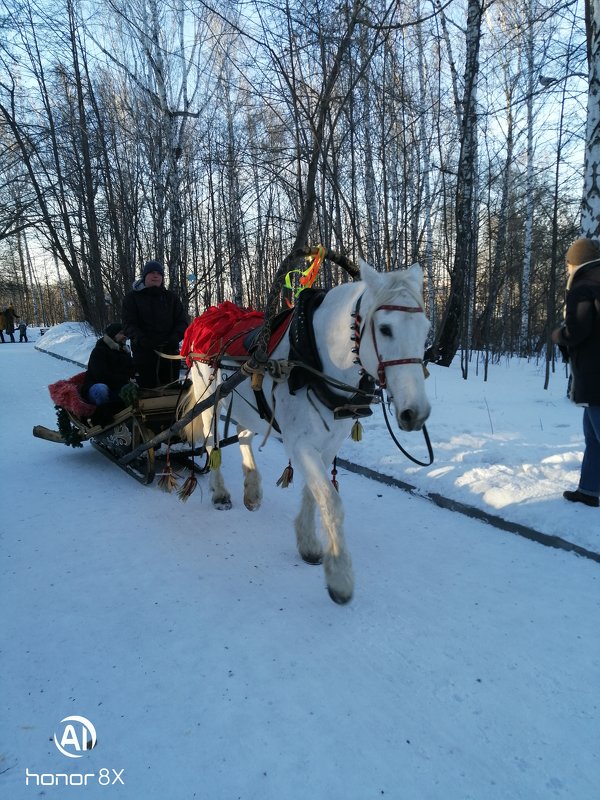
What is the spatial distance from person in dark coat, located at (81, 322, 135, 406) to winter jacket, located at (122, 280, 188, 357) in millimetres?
146

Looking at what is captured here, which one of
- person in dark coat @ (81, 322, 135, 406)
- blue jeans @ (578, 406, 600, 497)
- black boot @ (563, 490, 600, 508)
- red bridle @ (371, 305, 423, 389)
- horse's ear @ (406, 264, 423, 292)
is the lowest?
black boot @ (563, 490, 600, 508)

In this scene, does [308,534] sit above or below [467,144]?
below

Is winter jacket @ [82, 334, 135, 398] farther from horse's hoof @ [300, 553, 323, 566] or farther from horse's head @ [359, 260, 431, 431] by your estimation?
horse's head @ [359, 260, 431, 431]

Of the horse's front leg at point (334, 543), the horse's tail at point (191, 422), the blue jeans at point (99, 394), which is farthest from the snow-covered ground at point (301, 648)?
the blue jeans at point (99, 394)

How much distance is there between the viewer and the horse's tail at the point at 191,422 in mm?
4164

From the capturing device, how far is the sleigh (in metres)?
4.38

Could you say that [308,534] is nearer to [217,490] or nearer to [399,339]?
[217,490]

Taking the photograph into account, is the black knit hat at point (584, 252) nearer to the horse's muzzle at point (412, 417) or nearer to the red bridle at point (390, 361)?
the red bridle at point (390, 361)

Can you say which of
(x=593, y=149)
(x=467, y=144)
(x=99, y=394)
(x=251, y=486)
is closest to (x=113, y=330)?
(x=99, y=394)

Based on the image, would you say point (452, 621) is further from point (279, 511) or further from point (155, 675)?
point (279, 511)

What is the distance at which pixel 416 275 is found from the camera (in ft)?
7.04

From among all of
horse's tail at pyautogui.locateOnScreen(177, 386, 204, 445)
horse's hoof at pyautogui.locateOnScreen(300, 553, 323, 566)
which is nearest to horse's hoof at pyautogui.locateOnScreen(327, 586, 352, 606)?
horse's hoof at pyautogui.locateOnScreen(300, 553, 323, 566)

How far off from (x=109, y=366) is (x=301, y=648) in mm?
3738

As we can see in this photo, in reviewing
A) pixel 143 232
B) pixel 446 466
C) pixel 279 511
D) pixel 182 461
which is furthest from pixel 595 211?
pixel 143 232
